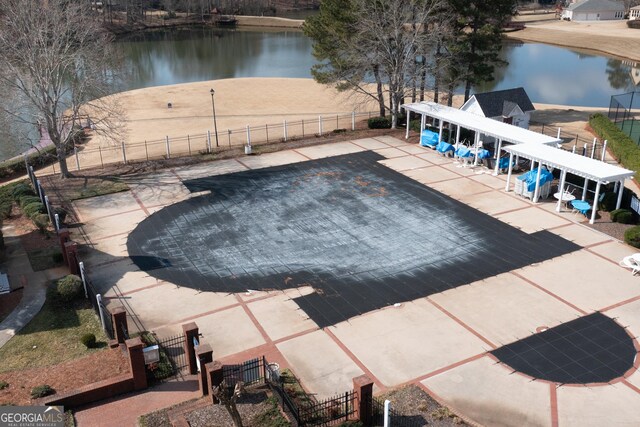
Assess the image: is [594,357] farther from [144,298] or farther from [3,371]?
[3,371]

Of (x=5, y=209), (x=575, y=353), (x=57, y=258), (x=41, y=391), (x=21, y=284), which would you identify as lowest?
(x=575, y=353)

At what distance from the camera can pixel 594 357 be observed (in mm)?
16453

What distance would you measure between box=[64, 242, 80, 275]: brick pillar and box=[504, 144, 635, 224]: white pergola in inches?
750

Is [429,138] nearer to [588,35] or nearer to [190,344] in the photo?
[190,344]

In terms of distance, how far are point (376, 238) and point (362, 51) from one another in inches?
705

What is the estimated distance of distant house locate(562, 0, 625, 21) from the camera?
111 meters

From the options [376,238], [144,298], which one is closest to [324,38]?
[376,238]

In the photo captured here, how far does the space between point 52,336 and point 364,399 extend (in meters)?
10.0

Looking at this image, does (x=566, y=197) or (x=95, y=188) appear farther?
(x=95, y=188)

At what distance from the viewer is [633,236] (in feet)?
73.5

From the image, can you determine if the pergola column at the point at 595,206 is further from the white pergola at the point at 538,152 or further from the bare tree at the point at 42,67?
the bare tree at the point at 42,67

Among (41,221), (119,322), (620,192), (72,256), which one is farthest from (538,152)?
(41,221)

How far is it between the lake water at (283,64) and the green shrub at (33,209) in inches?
1562

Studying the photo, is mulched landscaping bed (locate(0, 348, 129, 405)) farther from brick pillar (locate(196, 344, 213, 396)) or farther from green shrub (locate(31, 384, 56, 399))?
brick pillar (locate(196, 344, 213, 396))
